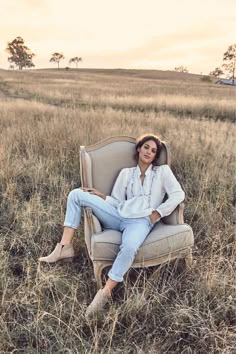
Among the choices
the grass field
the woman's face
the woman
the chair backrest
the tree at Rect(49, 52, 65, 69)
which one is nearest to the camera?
the grass field

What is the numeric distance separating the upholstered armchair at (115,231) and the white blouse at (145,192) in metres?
0.14

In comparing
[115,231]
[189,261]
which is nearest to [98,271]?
[115,231]

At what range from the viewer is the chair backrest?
3264 millimetres

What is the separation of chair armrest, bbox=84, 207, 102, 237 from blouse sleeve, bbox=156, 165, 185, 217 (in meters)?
0.51

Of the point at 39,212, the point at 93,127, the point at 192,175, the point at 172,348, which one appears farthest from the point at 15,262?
the point at 93,127

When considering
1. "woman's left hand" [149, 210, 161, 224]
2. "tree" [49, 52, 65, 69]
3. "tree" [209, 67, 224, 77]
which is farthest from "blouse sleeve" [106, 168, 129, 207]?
"tree" [49, 52, 65, 69]

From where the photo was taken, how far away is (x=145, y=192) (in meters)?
3.10

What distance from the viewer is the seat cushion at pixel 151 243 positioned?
2676 mm

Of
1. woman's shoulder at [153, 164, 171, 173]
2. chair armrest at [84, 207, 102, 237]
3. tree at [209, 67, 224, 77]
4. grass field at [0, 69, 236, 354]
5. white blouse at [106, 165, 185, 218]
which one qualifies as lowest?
grass field at [0, 69, 236, 354]

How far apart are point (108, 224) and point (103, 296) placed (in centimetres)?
70

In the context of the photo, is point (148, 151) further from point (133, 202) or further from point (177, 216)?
point (177, 216)

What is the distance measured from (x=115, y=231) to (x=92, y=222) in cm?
21

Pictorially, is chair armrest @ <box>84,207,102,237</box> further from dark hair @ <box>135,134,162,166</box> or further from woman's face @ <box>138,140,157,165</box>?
dark hair @ <box>135,134,162,166</box>

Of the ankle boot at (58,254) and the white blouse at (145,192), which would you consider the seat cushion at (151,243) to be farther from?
the ankle boot at (58,254)
